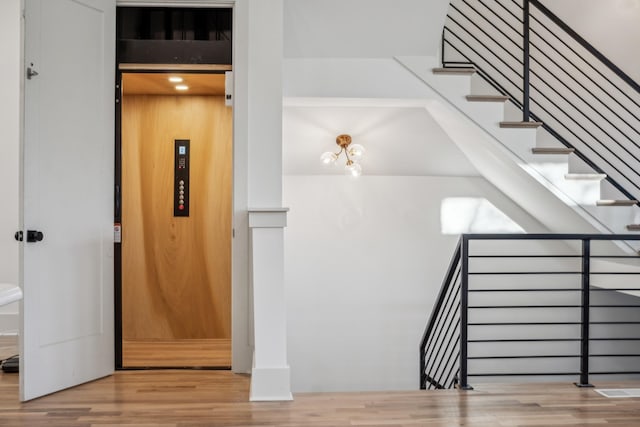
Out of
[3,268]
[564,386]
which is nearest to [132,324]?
[3,268]

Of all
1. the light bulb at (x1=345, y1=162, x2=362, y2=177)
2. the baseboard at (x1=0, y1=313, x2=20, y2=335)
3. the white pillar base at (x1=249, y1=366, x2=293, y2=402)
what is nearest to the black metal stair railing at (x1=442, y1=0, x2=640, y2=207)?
the light bulb at (x1=345, y1=162, x2=362, y2=177)

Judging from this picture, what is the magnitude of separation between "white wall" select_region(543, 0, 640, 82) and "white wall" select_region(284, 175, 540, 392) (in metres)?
2.06

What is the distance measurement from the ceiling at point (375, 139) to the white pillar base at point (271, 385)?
2599 millimetres

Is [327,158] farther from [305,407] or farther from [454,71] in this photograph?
[305,407]

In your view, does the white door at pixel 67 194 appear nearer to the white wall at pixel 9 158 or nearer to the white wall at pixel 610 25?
the white wall at pixel 9 158

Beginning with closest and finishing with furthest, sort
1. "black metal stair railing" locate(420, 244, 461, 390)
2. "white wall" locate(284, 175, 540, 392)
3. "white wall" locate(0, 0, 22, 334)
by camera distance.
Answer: "black metal stair railing" locate(420, 244, 461, 390)
"white wall" locate(0, 0, 22, 334)
"white wall" locate(284, 175, 540, 392)

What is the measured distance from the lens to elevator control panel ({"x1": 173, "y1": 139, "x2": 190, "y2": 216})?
5246 mm

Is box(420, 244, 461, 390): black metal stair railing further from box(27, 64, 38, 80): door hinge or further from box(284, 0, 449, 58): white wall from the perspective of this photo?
box(27, 64, 38, 80): door hinge

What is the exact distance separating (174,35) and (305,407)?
2.60 meters

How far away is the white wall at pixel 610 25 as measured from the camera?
5348mm

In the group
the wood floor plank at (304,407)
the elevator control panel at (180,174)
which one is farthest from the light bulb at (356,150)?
the wood floor plank at (304,407)

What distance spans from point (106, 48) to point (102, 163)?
694 mm

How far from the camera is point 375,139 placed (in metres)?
5.95

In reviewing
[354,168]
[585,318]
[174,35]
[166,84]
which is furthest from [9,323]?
[585,318]
